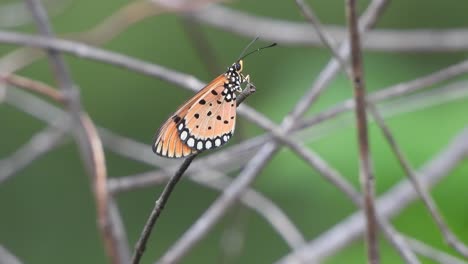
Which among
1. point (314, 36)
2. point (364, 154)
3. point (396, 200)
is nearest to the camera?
point (364, 154)

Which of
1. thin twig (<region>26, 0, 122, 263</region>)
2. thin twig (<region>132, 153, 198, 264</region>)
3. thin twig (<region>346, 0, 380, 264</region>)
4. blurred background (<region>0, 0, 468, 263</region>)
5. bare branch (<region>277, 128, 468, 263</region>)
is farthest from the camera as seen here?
blurred background (<region>0, 0, 468, 263</region>)

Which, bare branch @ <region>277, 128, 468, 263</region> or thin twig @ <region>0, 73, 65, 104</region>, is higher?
bare branch @ <region>277, 128, 468, 263</region>

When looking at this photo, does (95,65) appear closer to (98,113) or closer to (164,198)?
(98,113)

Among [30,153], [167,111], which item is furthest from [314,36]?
[167,111]

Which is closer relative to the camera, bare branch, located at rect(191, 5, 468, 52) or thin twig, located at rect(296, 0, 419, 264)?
thin twig, located at rect(296, 0, 419, 264)

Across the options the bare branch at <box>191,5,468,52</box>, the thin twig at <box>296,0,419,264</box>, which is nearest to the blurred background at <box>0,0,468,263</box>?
the bare branch at <box>191,5,468,52</box>

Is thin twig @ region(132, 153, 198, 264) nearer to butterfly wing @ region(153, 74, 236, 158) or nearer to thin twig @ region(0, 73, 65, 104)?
butterfly wing @ region(153, 74, 236, 158)

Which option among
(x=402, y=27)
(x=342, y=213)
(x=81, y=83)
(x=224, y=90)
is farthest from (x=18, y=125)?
(x=224, y=90)

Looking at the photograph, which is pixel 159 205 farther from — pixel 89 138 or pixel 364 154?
pixel 89 138

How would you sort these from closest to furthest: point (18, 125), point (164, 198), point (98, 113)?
point (164, 198) → point (98, 113) → point (18, 125)
